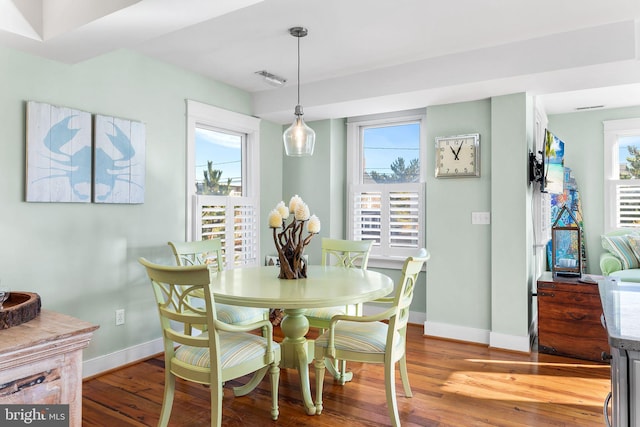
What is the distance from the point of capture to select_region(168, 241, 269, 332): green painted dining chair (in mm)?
2824

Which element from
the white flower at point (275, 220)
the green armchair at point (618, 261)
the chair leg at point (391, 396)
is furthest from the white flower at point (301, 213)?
Result: the green armchair at point (618, 261)

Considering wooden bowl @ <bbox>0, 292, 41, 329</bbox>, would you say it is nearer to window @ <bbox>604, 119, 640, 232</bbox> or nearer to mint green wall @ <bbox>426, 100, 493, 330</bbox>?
mint green wall @ <bbox>426, 100, 493, 330</bbox>

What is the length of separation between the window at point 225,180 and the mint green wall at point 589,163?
3.69 m

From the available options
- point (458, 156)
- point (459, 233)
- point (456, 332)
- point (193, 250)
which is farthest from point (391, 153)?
point (193, 250)

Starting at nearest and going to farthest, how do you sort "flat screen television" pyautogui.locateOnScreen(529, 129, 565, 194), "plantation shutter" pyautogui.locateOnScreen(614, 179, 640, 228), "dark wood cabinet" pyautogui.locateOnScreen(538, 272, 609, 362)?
"dark wood cabinet" pyautogui.locateOnScreen(538, 272, 609, 362), "flat screen television" pyautogui.locateOnScreen(529, 129, 565, 194), "plantation shutter" pyautogui.locateOnScreen(614, 179, 640, 228)

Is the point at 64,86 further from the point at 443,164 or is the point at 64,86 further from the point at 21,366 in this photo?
the point at 443,164

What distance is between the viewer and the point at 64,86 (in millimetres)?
2789

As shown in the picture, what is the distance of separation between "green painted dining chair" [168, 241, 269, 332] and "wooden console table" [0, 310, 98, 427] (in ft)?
3.39

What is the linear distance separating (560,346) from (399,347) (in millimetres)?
1824

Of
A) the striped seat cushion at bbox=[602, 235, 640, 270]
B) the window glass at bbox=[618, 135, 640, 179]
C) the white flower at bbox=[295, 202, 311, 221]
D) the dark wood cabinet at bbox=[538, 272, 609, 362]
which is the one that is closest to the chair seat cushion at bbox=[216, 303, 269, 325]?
the white flower at bbox=[295, 202, 311, 221]

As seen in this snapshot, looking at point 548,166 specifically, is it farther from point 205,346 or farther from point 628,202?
point 205,346

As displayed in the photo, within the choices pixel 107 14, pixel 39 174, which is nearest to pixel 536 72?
pixel 107 14

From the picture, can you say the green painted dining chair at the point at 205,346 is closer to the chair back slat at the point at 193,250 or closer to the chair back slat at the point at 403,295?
the chair back slat at the point at 403,295

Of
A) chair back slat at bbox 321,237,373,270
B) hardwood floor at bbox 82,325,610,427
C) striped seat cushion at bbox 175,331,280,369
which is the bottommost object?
hardwood floor at bbox 82,325,610,427
